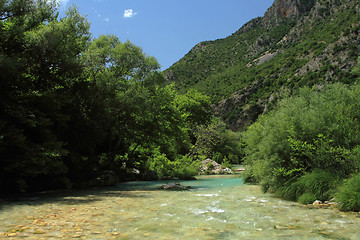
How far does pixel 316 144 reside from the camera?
376 inches

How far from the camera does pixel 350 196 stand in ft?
24.6

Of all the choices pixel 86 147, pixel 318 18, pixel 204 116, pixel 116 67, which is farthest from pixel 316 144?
pixel 318 18

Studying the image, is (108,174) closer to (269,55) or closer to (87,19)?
(87,19)

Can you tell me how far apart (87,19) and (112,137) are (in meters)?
8.72

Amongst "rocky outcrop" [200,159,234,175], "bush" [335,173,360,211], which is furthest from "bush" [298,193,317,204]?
"rocky outcrop" [200,159,234,175]

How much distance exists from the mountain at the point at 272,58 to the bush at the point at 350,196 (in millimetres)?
49461

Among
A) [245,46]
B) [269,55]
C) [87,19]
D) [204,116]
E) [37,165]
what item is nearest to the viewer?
[37,165]

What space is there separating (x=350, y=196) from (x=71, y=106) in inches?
555

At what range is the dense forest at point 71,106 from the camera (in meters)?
11.3

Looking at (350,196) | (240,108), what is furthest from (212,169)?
(240,108)

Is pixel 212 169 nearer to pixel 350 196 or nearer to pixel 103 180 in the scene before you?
pixel 103 180

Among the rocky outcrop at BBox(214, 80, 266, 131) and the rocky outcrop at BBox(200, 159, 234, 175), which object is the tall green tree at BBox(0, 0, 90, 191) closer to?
the rocky outcrop at BBox(200, 159, 234, 175)

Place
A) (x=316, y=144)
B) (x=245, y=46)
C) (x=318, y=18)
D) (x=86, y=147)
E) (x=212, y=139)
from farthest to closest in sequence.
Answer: (x=245, y=46)
(x=318, y=18)
(x=212, y=139)
(x=86, y=147)
(x=316, y=144)

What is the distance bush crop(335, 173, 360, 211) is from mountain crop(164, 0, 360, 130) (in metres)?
49.5
